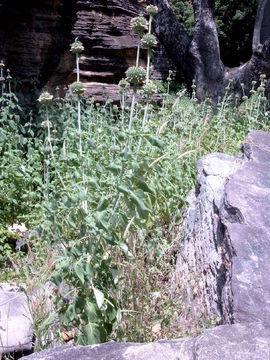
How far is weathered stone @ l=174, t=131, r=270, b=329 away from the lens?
7.52 ft

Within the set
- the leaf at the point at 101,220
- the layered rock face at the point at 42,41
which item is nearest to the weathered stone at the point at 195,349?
the leaf at the point at 101,220

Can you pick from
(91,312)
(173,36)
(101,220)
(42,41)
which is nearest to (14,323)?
(91,312)

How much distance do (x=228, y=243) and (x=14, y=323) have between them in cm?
132

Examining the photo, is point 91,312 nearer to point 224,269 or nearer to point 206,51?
point 224,269

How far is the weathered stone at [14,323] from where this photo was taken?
2.86 meters

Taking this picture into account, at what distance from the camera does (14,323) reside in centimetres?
304

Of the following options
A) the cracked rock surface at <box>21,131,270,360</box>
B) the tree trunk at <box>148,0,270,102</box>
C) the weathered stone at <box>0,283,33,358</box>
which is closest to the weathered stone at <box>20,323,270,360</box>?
the cracked rock surface at <box>21,131,270,360</box>

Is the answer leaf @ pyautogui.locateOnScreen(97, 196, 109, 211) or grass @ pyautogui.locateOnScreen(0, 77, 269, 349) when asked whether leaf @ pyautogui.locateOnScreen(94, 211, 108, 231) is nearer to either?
grass @ pyautogui.locateOnScreen(0, 77, 269, 349)

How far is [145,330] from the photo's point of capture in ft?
8.77

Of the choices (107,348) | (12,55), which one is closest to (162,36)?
(12,55)

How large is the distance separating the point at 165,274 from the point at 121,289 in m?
0.63

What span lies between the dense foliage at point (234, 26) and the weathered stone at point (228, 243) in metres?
19.5

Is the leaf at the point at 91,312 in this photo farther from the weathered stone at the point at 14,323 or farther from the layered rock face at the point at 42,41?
the layered rock face at the point at 42,41

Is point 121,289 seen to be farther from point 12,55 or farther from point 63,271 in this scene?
point 12,55
